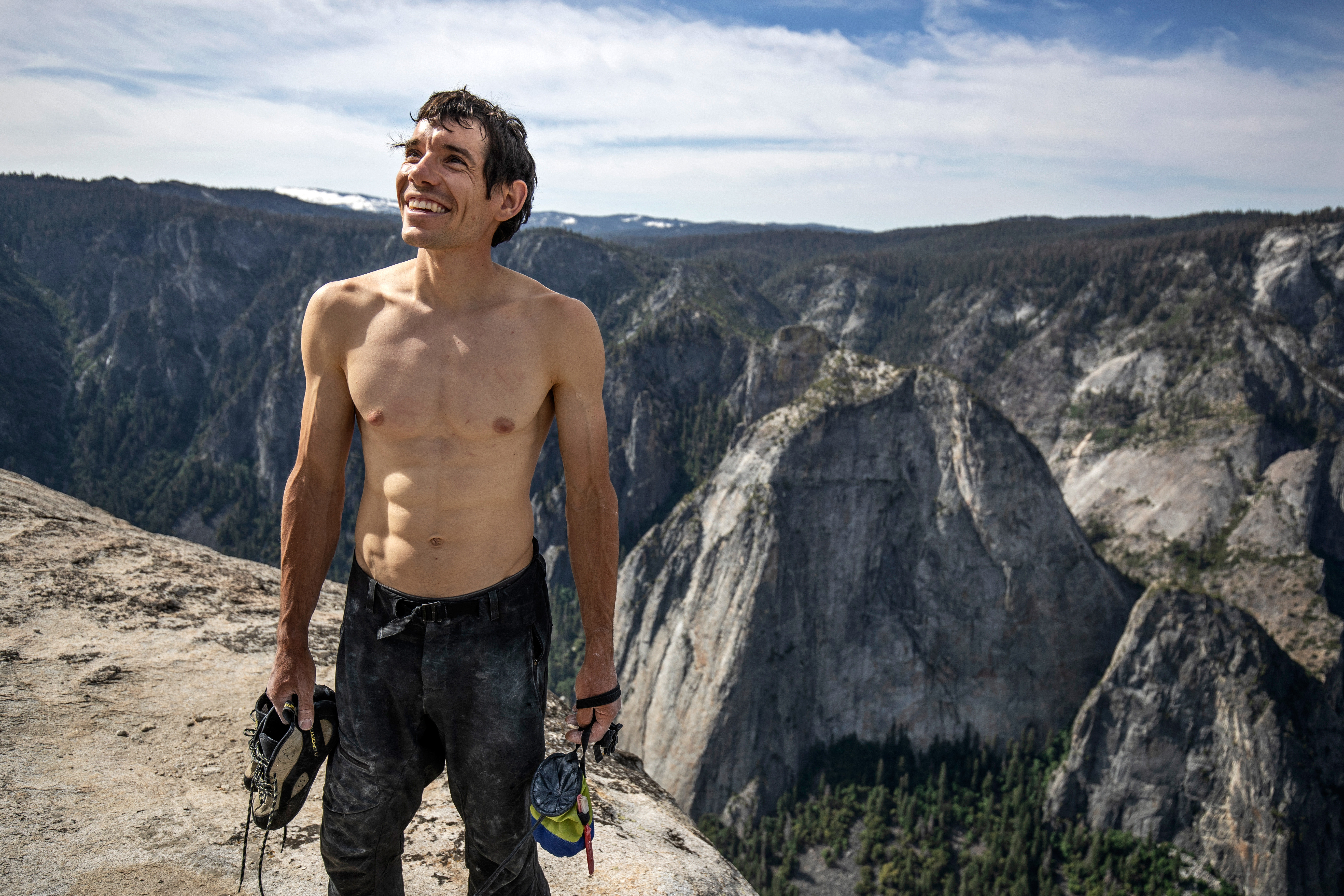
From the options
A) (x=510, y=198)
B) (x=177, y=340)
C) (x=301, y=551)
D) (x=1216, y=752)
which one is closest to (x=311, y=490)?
(x=301, y=551)

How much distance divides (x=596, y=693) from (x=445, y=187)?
9.85 ft

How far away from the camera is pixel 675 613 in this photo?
70.1 metres

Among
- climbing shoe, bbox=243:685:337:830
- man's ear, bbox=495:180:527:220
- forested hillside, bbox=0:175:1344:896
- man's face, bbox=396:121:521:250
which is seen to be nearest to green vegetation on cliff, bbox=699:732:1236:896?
forested hillside, bbox=0:175:1344:896

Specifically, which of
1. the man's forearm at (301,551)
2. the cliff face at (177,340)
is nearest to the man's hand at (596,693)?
the man's forearm at (301,551)

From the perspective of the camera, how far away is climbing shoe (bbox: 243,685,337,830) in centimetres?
440

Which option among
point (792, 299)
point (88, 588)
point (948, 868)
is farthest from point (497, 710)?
point (792, 299)

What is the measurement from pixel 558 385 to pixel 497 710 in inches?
74.5

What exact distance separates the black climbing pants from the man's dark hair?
215 centimetres

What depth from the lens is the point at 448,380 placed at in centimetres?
409

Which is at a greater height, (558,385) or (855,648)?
(558,385)

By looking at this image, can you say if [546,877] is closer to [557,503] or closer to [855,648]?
[855,648]

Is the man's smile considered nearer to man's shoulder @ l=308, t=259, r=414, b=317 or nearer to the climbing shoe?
man's shoulder @ l=308, t=259, r=414, b=317

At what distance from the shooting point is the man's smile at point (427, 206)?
13.1ft

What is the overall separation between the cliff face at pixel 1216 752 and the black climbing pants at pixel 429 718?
2612 inches
